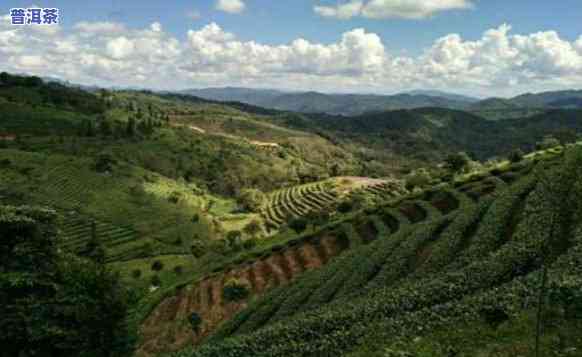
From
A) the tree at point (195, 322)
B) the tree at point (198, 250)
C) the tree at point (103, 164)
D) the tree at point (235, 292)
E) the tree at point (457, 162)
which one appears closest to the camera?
the tree at point (195, 322)

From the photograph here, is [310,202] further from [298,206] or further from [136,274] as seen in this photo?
[136,274]

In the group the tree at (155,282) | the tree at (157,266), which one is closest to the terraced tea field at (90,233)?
the tree at (157,266)

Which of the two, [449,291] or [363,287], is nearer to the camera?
[449,291]

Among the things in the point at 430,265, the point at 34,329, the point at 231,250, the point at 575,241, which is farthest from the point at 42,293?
the point at 231,250

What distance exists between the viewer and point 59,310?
33812mm

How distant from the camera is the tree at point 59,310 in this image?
3366cm

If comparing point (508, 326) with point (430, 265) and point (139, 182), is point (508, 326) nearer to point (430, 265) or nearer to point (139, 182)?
point (430, 265)

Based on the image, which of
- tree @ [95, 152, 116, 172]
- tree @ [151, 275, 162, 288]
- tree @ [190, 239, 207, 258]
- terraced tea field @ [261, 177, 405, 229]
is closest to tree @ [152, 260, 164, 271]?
tree @ [190, 239, 207, 258]

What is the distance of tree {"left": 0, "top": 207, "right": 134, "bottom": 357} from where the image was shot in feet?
110

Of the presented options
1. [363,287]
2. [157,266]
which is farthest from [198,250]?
[363,287]

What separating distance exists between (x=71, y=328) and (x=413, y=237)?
32.6 m

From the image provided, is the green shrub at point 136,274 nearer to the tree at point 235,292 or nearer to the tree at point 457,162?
the tree at point 235,292

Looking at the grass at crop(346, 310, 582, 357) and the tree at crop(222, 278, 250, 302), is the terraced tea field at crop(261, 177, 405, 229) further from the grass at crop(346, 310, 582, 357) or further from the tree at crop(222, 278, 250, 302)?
the grass at crop(346, 310, 582, 357)

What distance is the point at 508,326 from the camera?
70.4 ft
